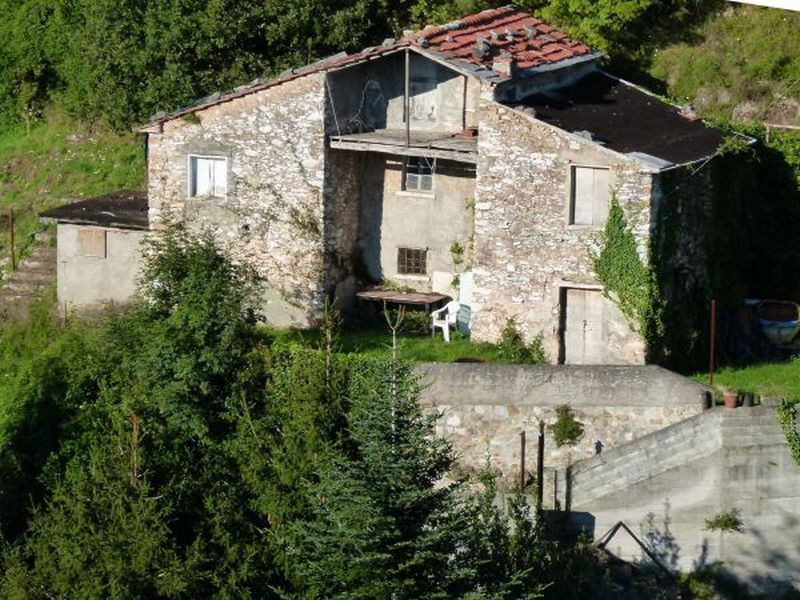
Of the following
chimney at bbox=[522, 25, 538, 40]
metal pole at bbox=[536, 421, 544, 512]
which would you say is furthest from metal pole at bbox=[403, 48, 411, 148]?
metal pole at bbox=[536, 421, 544, 512]

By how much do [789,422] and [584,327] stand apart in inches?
133

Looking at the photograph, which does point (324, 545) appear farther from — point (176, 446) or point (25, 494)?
point (25, 494)

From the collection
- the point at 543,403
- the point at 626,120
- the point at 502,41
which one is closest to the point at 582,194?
the point at 626,120

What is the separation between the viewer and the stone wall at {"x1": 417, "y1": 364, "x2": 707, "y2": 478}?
27.8 metres

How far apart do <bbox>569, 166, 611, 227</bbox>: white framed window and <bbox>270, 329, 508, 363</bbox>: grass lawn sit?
2230 mm

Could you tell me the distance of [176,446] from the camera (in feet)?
86.3

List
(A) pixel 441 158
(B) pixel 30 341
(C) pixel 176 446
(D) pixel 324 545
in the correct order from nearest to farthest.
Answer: (D) pixel 324 545
(C) pixel 176 446
(A) pixel 441 158
(B) pixel 30 341

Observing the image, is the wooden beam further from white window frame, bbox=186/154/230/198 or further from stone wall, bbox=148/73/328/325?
white window frame, bbox=186/154/230/198

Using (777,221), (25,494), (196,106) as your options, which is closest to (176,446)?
(25,494)

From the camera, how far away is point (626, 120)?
99.6ft

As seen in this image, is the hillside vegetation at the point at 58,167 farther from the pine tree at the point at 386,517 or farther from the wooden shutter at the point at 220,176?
the pine tree at the point at 386,517

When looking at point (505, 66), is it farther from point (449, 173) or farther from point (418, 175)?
point (418, 175)

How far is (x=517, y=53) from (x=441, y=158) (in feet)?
6.21

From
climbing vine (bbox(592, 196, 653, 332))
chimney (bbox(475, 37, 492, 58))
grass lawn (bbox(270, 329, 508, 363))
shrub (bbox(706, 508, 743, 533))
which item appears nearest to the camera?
shrub (bbox(706, 508, 743, 533))
